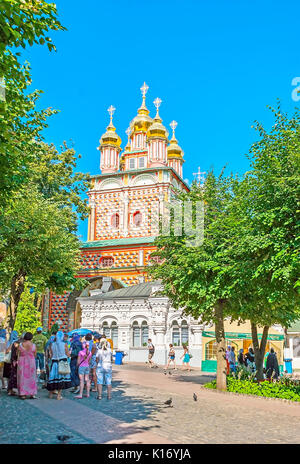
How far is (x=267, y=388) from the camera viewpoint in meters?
15.0

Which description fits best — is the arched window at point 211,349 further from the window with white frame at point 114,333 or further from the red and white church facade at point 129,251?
the window with white frame at point 114,333

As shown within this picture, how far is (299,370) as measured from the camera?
97.5 feet

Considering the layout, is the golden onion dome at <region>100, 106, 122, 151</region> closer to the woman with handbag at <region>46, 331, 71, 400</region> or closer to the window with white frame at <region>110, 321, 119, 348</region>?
the window with white frame at <region>110, 321, 119, 348</region>

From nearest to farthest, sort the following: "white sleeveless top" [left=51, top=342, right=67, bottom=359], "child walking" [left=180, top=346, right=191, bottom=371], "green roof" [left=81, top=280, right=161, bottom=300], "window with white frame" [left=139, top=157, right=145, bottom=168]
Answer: "white sleeveless top" [left=51, top=342, right=67, bottom=359], "child walking" [left=180, top=346, right=191, bottom=371], "green roof" [left=81, top=280, right=161, bottom=300], "window with white frame" [left=139, top=157, right=145, bottom=168]

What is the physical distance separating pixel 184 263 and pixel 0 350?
6652 millimetres

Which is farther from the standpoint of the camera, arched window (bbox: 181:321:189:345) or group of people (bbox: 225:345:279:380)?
arched window (bbox: 181:321:189:345)

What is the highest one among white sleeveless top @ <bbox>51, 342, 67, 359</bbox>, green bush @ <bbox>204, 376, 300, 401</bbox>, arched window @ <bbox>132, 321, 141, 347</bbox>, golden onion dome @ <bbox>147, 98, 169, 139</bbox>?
golden onion dome @ <bbox>147, 98, 169, 139</bbox>

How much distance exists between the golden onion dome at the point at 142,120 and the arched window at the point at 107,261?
1627cm

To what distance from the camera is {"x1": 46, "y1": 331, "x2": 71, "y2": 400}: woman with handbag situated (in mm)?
12656

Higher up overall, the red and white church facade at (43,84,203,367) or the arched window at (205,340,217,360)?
the red and white church facade at (43,84,203,367)

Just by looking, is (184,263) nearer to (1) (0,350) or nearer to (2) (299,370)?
(1) (0,350)

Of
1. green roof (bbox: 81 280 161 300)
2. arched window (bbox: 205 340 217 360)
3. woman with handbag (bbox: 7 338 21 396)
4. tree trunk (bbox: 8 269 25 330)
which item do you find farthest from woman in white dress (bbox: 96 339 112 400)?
green roof (bbox: 81 280 161 300)

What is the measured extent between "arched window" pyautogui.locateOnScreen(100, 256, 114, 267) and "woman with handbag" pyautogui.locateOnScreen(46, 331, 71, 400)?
3081 cm
